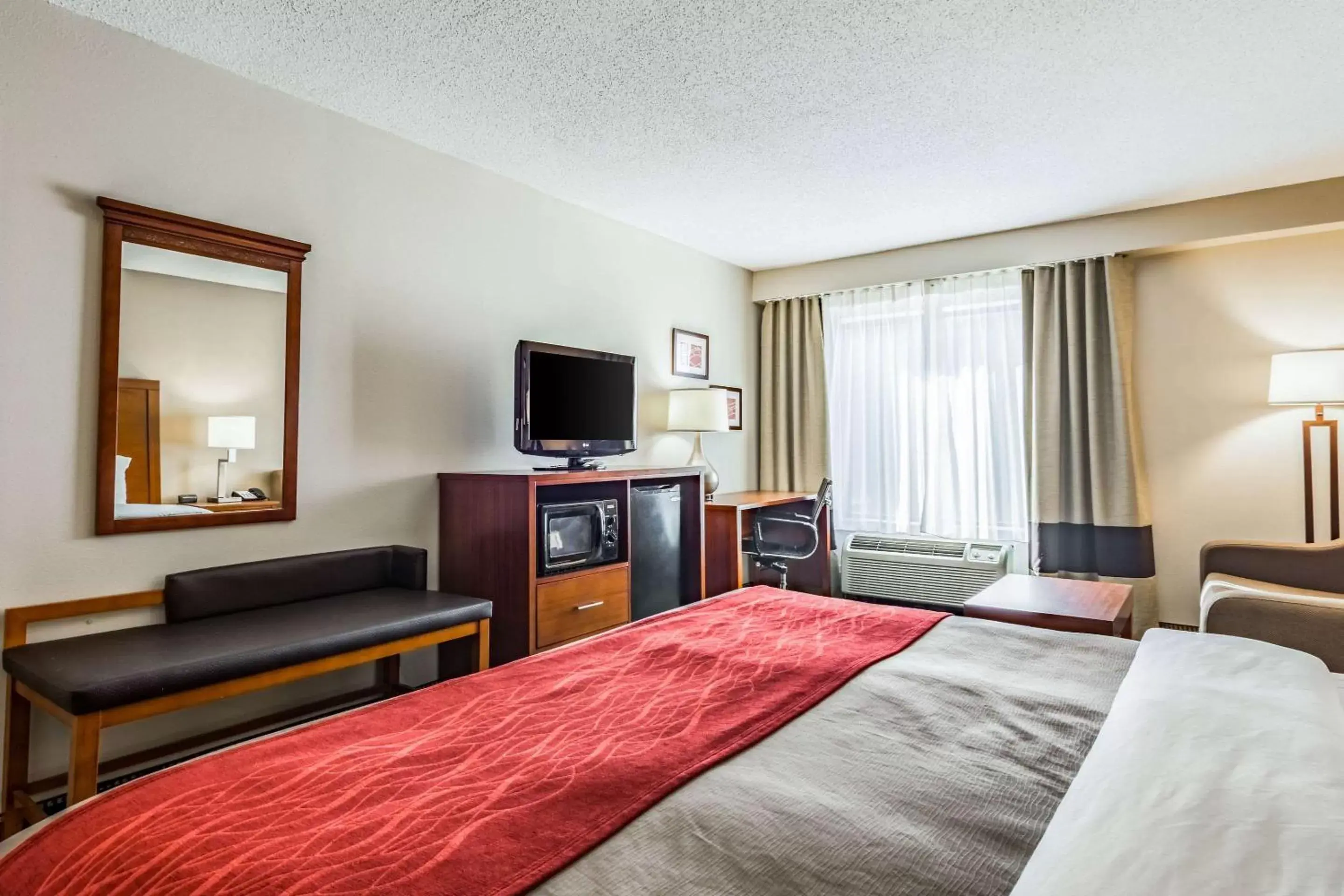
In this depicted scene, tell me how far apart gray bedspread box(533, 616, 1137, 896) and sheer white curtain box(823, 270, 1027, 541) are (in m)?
3.26

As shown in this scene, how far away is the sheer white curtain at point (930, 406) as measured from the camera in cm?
456

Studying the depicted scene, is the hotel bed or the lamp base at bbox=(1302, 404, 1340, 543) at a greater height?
the lamp base at bbox=(1302, 404, 1340, 543)

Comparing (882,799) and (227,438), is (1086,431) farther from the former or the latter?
(227,438)

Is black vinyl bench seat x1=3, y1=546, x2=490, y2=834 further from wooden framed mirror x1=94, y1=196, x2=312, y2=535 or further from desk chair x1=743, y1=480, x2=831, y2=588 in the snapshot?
desk chair x1=743, y1=480, x2=831, y2=588

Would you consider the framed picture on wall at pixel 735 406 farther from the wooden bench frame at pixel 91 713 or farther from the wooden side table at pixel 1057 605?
the wooden bench frame at pixel 91 713

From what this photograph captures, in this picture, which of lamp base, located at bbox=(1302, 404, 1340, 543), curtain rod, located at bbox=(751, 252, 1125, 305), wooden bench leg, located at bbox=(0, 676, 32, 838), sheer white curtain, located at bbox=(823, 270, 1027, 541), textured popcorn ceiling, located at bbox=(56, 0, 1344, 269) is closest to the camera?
wooden bench leg, located at bbox=(0, 676, 32, 838)

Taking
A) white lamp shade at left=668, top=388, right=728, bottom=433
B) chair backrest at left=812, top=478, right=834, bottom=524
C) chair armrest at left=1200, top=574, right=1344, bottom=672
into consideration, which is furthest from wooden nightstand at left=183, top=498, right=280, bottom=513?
chair armrest at left=1200, top=574, right=1344, bottom=672

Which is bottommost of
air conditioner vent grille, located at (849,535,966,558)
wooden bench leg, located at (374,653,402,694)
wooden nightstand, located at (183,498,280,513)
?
wooden bench leg, located at (374,653,402,694)

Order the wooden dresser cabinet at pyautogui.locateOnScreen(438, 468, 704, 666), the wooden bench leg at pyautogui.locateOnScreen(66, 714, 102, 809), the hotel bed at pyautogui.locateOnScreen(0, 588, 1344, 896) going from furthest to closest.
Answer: the wooden dresser cabinet at pyautogui.locateOnScreen(438, 468, 704, 666)
the wooden bench leg at pyautogui.locateOnScreen(66, 714, 102, 809)
the hotel bed at pyautogui.locateOnScreen(0, 588, 1344, 896)

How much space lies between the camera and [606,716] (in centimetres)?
133

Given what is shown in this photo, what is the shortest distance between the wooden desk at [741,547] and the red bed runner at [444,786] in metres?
2.44

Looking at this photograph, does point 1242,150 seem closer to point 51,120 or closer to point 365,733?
point 365,733

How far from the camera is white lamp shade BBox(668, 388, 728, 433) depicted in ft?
14.4

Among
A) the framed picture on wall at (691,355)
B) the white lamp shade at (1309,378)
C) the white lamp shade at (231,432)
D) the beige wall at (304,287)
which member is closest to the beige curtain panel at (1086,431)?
the white lamp shade at (1309,378)
